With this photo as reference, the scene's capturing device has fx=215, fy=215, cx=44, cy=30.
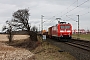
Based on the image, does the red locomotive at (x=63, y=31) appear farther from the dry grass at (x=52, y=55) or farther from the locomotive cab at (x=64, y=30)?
the dry grass at (x=52, y=55)

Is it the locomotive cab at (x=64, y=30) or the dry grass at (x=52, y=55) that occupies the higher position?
the locomotive cab at (x=64, y=30)

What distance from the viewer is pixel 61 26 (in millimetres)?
39219

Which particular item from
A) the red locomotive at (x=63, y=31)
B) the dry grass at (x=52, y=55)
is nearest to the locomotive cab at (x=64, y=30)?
the red locomotive at (x=63, y=31)

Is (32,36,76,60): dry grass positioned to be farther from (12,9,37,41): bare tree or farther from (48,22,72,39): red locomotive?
(12,9,37,41): bare tree

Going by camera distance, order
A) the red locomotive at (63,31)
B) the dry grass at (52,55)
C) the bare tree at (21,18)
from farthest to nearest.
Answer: the bare tree at (21,18)
the red locomotive at (63,31)
the dry grass at (52,55)

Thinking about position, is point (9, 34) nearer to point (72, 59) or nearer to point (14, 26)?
point (14, 26)

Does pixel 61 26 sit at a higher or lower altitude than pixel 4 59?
higher

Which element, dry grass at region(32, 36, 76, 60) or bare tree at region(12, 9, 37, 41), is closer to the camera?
dry grass at region(32, 36, 76, 60)

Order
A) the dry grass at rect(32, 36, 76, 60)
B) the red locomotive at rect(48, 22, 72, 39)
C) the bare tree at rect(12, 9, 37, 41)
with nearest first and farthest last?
the dry grass at rect(32, 36, 76, 60) → the red locomotive at rect(48, 22, 72, 39) → the bare tree at rect(12, 9, 37, 41)

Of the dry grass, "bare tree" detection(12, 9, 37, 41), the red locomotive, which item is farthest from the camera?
"bare tree" detection(12, 9, 37, 41)

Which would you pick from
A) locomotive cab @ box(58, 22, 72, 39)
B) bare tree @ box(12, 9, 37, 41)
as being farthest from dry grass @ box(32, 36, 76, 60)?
bare tree @ box(12, 9, 37, 41)

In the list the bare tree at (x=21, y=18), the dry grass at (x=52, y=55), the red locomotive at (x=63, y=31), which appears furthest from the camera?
the bare tree at (x=21, y=18)

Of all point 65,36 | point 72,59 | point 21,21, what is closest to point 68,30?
point 65,36

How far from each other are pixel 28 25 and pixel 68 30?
97.7 feet
